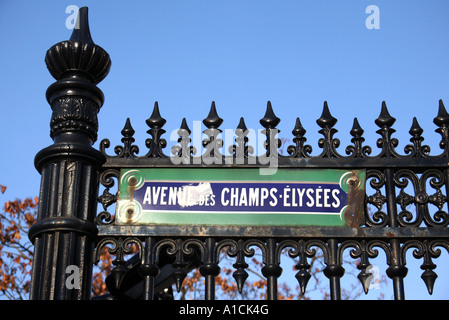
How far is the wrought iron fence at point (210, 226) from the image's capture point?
4.43m

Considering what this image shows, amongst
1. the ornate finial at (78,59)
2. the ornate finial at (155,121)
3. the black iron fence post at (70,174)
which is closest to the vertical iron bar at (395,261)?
the ornate finial at (155,121)

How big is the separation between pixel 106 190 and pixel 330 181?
1674 millimetres

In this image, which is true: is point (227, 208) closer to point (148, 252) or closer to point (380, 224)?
point (148, 252)

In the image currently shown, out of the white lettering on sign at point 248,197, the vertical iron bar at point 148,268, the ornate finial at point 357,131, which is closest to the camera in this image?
the vertical iron bar at point 148,268

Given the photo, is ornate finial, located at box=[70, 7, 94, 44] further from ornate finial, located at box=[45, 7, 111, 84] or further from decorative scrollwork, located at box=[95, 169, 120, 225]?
decorative scrollwork, located at box=[95, 169, 120, 225]

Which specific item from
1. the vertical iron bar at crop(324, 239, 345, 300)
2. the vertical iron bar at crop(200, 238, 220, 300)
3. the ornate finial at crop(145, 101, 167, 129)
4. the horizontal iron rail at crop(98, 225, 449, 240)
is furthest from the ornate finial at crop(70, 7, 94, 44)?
the vertical iron bar at crop(324, 239, 345, 300)

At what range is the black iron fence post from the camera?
4.34 metres

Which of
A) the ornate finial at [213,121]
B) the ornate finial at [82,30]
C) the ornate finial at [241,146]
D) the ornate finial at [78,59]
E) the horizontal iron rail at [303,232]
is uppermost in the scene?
the ornate finial at [82,30]

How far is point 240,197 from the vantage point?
4617 millimetres

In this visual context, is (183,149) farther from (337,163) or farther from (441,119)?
(441,119)

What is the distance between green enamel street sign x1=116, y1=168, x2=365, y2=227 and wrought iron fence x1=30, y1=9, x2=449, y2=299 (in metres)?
0.06

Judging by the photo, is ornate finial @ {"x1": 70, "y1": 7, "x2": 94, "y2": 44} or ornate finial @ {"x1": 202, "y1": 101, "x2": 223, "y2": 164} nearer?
ornate finial @ {"x1": 202, "y1": 101, "x2": 223, "y2": 164}

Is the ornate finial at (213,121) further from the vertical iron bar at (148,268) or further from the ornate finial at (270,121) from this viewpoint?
the vertical iron bar at (148,268)

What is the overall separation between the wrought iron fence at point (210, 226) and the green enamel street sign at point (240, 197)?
0.06m
